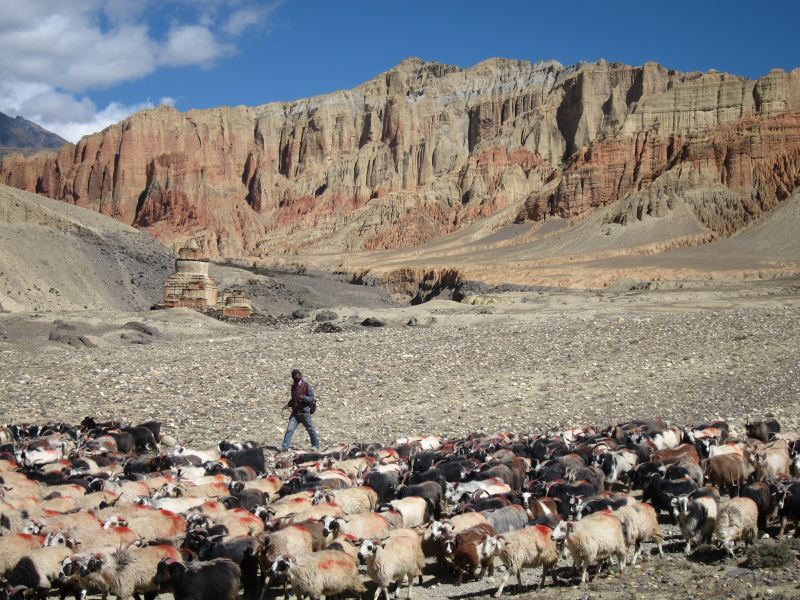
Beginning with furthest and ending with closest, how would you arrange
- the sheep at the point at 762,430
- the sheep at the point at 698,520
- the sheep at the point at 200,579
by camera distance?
1. the sheep at the point at 762,430
2. the sheep at the point at 698,520
3. the sheep at the point at 200,579

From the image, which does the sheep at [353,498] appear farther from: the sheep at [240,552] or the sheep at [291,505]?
the sheep at [240,552]

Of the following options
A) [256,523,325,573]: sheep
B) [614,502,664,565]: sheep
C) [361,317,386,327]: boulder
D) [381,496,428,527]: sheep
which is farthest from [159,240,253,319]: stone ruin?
[614,502,664,565]: sheep

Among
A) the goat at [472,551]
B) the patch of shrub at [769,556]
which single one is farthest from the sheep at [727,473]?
the goat at [472,551]

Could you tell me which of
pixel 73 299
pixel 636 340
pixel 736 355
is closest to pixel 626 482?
pixel 736 355

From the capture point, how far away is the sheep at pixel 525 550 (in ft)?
33.1

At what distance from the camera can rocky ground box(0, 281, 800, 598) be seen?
20938mm

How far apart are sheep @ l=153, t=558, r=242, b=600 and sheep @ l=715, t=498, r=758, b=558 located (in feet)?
19.1

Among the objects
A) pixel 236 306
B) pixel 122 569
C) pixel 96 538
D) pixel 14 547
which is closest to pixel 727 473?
pixel 122 569

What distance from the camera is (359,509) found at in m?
12.6

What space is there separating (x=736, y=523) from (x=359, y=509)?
16.6 ft

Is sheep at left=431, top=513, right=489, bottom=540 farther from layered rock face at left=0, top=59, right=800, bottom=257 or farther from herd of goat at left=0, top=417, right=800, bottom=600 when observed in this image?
layered rock face at left=0, top=59, right=800, bottom=257

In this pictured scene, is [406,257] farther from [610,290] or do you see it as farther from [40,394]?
[40,394]

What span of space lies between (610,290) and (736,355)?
51655 millimetres

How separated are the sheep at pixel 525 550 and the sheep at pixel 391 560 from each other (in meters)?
0.97
